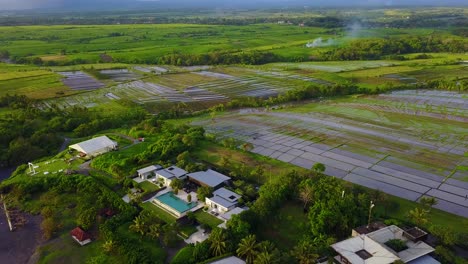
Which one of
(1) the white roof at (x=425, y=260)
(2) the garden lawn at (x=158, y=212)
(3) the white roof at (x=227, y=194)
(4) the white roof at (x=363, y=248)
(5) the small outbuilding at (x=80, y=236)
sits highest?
(4) the white roof at (x=363, y=248)

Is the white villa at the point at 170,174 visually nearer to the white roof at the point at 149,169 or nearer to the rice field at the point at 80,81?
the white roof at the point at 149,169

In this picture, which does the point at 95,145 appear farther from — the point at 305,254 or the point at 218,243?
the point at 305,254

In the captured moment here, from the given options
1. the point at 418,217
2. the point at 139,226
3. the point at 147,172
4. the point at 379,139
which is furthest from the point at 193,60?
the point at 418,217

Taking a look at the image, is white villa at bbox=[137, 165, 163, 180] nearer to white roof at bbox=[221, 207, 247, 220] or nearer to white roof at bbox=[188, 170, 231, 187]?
white roof at bbox=[188, 170, 231, 187]

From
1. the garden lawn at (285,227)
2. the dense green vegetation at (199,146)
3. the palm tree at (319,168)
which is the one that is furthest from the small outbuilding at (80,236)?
the palm tree at (319,168)

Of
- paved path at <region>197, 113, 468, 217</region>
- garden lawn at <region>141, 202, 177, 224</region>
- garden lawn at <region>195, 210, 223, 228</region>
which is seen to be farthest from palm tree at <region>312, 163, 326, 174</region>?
garden lawn at <region>141, 202, 177, 224</region>

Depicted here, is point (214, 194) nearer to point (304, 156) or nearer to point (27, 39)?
point (304, 156)
